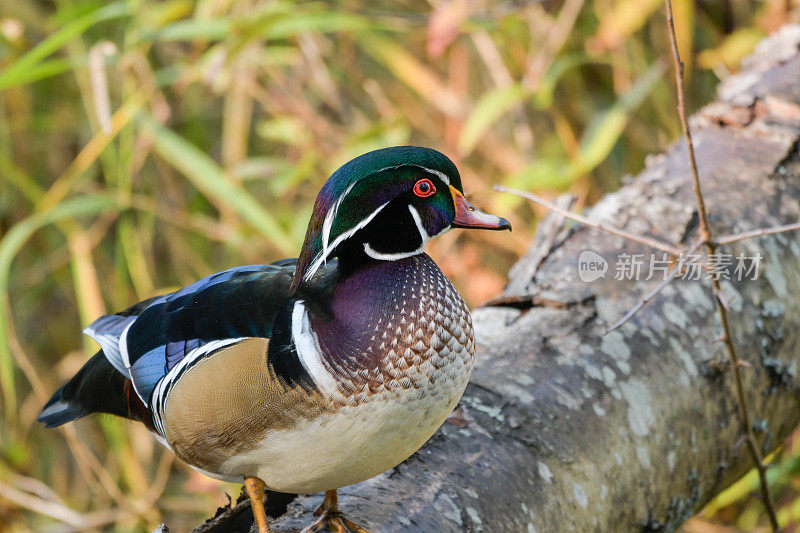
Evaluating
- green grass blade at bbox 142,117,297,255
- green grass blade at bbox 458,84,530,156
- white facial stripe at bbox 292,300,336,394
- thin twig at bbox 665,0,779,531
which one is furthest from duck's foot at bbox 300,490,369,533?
green grass blade at bbox 458,84,530,156

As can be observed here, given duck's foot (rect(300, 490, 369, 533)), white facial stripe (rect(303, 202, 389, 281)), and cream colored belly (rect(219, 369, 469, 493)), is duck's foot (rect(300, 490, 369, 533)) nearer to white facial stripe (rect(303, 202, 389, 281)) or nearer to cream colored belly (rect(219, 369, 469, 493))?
cream colored belly (rect(219, 369, 469, 493))

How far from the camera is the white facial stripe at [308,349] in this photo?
65cm

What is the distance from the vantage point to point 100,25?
2.11 m

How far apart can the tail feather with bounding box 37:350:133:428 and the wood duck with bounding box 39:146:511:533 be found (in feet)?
0.28

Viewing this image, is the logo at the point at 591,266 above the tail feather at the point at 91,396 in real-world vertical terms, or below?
below

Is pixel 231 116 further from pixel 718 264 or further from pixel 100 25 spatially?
pixel 718 264

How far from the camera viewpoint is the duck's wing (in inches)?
27.7

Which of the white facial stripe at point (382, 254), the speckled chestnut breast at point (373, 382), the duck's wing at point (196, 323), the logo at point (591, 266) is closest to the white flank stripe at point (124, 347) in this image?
the duck's wing at point (196, 323)

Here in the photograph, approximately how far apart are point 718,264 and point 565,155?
1004 millimetres

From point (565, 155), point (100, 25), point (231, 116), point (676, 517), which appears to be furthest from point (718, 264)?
point (100, 25)

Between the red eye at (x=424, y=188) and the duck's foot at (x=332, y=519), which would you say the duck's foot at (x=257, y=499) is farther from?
the red eye at (x=424, y=188)

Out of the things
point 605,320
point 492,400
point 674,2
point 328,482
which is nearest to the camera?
point 328,482

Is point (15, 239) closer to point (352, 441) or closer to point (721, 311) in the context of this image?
point (352, 441)

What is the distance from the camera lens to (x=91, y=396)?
0.84 metres
